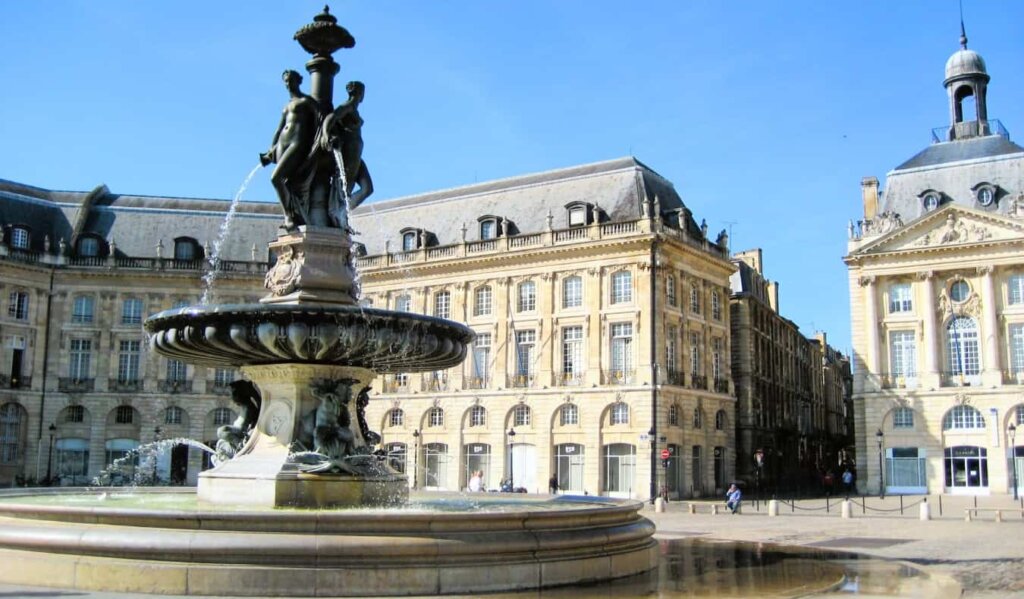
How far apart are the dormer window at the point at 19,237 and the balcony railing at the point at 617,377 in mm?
31022

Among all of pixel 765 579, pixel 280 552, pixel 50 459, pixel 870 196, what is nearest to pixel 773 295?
pixel 870 196

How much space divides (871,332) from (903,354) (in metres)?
1.87

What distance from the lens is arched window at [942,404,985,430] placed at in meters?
48.4

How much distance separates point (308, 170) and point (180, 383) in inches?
1716

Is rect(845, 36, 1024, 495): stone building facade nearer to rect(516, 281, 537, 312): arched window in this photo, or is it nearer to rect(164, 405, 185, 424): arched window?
rect(516, 281, 537, 312): arched window

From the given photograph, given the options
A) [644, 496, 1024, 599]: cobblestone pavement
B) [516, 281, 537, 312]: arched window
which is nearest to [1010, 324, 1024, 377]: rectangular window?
[644, 496, 1024, 599]: cobblestone pavement

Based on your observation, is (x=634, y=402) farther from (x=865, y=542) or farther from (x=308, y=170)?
(x=308, y=170)

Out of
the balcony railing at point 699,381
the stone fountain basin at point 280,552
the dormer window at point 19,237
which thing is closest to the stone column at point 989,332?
the balcony railing at point 699,381

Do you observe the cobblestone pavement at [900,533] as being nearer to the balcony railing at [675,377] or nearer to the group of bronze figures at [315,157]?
the balcony railing at [675,377]

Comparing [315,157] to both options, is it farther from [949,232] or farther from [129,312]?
[129,312]

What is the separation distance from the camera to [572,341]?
1962 inches

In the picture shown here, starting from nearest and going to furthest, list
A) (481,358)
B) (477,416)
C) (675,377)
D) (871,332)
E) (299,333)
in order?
(299,333) → (675,377) → (477,416) → (871,332) → (481,358)

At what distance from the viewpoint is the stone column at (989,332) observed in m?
48.2

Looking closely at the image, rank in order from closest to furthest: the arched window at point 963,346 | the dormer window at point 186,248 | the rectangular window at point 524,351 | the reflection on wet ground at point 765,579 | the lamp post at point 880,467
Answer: the reflection on wet ground at point 765,579
the arched window at point 963,346
the lamp post at point 880,467
the rectangular window at point 524,351
the dormer window at point 186,248
